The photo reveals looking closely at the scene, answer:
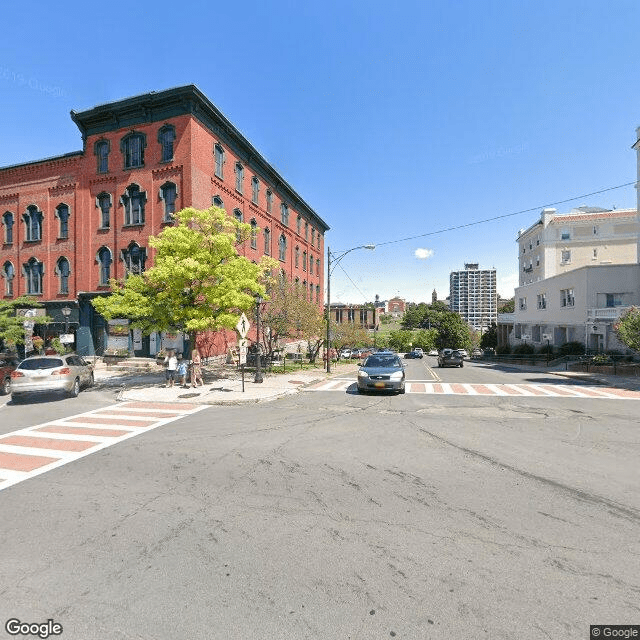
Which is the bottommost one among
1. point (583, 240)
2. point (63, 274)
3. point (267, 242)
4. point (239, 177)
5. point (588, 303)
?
point (588, 303)

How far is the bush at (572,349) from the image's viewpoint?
101 ft

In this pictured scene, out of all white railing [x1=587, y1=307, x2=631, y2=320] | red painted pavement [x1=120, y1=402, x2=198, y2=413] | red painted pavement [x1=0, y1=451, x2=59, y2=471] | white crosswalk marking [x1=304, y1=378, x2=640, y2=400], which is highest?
white railing [x1=587, y1=307, x2=631, y2=320]

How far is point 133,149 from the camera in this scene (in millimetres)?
26578

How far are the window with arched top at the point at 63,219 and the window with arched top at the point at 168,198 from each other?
9.28 metres

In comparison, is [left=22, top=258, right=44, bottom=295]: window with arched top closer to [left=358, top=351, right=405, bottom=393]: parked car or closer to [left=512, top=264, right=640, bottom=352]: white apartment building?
[left=358, top=351, right=405, bottom=393]: parked car

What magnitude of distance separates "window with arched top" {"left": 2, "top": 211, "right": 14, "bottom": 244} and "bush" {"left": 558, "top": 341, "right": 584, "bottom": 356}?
48.8m

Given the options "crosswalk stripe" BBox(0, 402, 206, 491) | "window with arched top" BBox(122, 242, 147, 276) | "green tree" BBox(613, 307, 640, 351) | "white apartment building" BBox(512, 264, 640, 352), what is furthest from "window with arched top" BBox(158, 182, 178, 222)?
"white apartment building" BBox(512, 264, 640, 352)

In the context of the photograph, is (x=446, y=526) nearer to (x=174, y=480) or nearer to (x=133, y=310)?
(x=174, y=480)

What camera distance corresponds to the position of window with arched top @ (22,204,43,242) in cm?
2944

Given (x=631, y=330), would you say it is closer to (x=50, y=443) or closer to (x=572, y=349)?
(x=572, y=349)

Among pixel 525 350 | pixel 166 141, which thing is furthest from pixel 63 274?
pixel 525 350

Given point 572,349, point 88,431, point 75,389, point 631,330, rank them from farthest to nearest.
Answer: point 572,349 < point 631,330 < point 75,389 < point 88,431

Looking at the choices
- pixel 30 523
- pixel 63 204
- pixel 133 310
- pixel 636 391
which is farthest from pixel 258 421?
pixel 63 204

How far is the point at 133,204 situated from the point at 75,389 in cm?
1712
